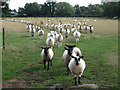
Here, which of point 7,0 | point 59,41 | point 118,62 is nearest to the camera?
point 118,62

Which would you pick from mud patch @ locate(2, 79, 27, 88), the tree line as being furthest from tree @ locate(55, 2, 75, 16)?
mud patch @ locate(2, 79, 27, 88)

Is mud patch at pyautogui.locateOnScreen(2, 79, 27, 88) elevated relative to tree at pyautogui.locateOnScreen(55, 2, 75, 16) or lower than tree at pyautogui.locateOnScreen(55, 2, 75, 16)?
lower

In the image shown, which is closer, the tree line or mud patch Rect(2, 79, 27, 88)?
mud patch Rect(2, 79, 27, 88)

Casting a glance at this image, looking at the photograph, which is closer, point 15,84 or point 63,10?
point 15,84

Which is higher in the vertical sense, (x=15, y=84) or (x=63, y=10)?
(x=63, y=10)

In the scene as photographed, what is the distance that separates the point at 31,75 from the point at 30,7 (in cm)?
5353

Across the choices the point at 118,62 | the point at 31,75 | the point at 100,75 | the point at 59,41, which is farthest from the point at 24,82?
the point at 59,41

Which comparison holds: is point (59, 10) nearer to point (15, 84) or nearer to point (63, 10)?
point (63, 10)

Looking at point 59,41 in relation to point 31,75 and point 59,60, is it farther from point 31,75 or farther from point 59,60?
point 31,75

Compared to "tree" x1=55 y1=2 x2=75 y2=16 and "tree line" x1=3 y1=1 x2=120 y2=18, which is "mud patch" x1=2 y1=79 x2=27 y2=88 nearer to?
"tree line" x1=3 y1=1 x2=120 y2=18

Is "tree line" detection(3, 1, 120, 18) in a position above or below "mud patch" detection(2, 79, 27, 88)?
above

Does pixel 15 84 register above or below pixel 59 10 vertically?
below

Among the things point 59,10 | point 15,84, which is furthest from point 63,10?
point 15,84

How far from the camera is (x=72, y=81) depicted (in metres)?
8.12
